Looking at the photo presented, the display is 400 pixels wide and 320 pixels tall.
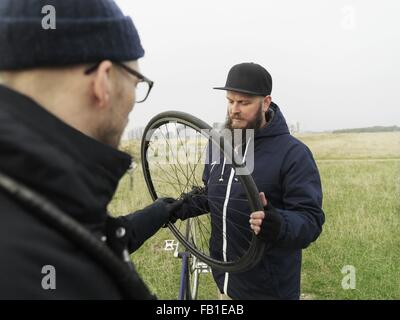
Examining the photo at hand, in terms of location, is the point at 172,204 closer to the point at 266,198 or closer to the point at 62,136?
the point at 266,198

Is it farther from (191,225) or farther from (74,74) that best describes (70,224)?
(191,225)

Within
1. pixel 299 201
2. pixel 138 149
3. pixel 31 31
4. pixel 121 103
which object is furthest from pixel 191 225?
pixel 31 31

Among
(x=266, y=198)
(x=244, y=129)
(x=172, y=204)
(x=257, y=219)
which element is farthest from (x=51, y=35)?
(x=244, y=129)

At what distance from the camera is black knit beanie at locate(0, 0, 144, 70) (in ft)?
3.29

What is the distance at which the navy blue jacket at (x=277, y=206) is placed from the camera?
2.49m

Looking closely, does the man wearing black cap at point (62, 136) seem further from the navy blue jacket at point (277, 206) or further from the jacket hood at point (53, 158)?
the navy blue jacket at point (277, 206)

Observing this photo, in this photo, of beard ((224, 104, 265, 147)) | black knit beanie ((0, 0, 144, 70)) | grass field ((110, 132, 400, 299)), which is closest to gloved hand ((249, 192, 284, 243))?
beard ((224, 104, 265, 147))

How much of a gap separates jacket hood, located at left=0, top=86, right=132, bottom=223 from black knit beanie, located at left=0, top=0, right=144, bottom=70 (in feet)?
0.42

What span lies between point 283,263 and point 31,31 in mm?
2225

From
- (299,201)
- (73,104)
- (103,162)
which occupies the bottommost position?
(299,201)

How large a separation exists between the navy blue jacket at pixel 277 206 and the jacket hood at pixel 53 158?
1.60m

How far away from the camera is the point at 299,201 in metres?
2.49

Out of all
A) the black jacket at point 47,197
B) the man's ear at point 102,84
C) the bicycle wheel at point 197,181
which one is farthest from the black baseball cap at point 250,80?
the black jacket at point 47,197

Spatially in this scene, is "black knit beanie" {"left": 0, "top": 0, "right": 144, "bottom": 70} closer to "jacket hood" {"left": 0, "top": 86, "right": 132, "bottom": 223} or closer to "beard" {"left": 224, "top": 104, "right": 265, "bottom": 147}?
"jacket hood" {"left": 0, "top": 86, "right": 132, "bottom": 223}
